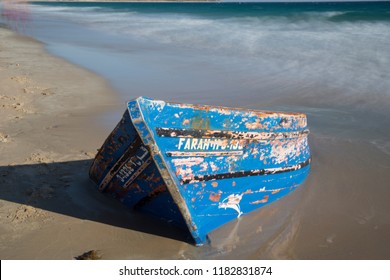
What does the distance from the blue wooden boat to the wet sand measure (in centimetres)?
19

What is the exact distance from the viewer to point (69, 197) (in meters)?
4.04

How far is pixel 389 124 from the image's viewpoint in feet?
20.9

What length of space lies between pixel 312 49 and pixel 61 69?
859 cm

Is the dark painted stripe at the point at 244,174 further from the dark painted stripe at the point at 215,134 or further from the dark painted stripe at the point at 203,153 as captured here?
the dark painted stripe at the point at 215,134

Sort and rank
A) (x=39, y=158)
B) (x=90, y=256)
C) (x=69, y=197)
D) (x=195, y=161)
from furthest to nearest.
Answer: (x=39, y=158) < (x=69, y=197) < (x=195, y=161) < (x=90, y=256)

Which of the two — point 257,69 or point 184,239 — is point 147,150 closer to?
point 184,239

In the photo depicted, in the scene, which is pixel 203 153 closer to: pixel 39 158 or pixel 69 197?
pixel 69 197

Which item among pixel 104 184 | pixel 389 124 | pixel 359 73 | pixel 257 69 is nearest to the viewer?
pixel 104 184

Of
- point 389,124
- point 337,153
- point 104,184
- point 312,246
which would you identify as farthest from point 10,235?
point 389,124

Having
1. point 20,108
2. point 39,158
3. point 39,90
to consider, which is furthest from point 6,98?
point 39,158

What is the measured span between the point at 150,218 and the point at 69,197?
2.97ft

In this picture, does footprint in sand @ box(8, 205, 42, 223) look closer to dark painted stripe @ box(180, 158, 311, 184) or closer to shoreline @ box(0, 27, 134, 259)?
shoreline @ box(0, 27, 134, 259)

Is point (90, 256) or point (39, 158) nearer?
point (90, 256)

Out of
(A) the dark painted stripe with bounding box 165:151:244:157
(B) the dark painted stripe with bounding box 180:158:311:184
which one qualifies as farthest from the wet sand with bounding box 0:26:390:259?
(A) the dark painted stripe with bounding box 165:151:244:157
